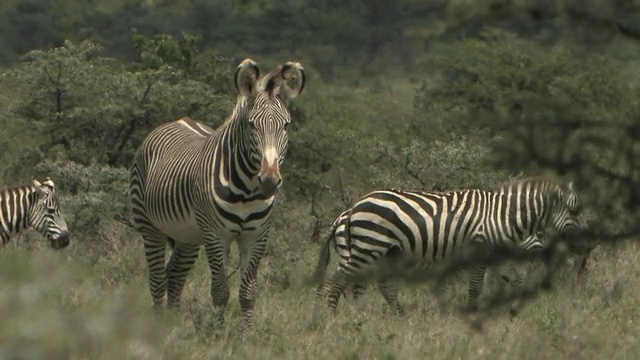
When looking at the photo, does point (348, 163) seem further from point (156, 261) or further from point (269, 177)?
point (269, 177)

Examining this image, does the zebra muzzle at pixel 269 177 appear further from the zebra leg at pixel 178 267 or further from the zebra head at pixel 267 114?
the zebra leg at pixel 178 267

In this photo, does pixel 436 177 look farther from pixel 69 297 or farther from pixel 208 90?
pixel 69 297

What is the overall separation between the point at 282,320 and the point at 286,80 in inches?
61.0

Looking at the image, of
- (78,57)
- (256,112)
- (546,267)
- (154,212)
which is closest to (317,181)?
(78,57)

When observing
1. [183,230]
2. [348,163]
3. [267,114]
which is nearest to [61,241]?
[183,230]

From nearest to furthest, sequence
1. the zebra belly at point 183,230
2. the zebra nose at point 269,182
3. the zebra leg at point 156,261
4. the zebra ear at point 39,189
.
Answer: the zebra nose at point 269,182 < the zebra belly at point 183,230 < the zebra leg at point 156,261 < the zebra ear at point 39,189

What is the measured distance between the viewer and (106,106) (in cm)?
1514

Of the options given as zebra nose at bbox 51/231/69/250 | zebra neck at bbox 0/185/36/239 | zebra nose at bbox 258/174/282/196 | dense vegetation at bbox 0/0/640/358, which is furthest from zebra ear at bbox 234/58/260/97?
zebra neck at bbox 0/185/36/239

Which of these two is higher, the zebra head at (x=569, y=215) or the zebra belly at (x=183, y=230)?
the zebra head at (x=569, y=215)

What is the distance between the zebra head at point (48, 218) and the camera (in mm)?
11500

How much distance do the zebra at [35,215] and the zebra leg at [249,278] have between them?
307cm

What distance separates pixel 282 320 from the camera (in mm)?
8672

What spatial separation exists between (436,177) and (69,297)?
33.5ft

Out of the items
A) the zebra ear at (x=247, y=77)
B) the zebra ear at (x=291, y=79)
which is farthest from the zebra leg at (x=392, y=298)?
the zebra ear at (x=247, y=77)
